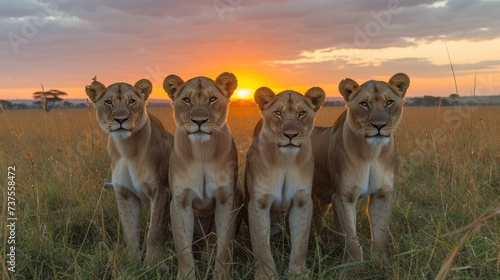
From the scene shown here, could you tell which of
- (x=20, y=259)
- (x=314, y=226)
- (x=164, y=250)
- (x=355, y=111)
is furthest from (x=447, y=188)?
(x=20, y=259)

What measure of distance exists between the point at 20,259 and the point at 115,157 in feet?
3.56

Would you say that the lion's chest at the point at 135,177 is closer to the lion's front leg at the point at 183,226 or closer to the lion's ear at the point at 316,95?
the lion's front leg at the point at 183,226

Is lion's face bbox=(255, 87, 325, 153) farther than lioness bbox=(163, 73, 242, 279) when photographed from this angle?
No

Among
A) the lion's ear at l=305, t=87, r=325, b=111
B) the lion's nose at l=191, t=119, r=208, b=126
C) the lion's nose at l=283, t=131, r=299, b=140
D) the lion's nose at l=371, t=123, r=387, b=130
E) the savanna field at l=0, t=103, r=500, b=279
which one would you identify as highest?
the lion's ear at l=305, t=87, r=325, b=111

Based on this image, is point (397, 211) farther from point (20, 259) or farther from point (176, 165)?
point (20, 259)

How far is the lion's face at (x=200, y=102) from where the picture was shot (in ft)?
11.7

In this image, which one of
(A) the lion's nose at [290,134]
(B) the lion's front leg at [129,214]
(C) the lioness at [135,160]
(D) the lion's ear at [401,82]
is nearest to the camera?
(A) the lion's nose at [290,134]

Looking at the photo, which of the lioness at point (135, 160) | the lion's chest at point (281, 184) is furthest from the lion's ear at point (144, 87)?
the lion's chest at point (281, 184)

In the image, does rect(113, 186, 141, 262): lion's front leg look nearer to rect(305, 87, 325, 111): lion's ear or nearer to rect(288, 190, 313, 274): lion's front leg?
rect(288, 190, 313, 274): lion's front leg

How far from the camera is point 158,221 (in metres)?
4.15

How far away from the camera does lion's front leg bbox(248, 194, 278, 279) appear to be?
3.80m

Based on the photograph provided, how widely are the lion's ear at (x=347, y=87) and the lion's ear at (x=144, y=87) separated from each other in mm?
1588

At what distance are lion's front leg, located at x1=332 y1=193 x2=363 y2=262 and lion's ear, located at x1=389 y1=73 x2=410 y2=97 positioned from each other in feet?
3.23

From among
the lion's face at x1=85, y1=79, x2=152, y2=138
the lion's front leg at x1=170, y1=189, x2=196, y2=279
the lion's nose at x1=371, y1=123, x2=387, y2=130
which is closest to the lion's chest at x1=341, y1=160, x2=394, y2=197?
the lion's nose at x1=371, y1=123, x2=387, y2=130
